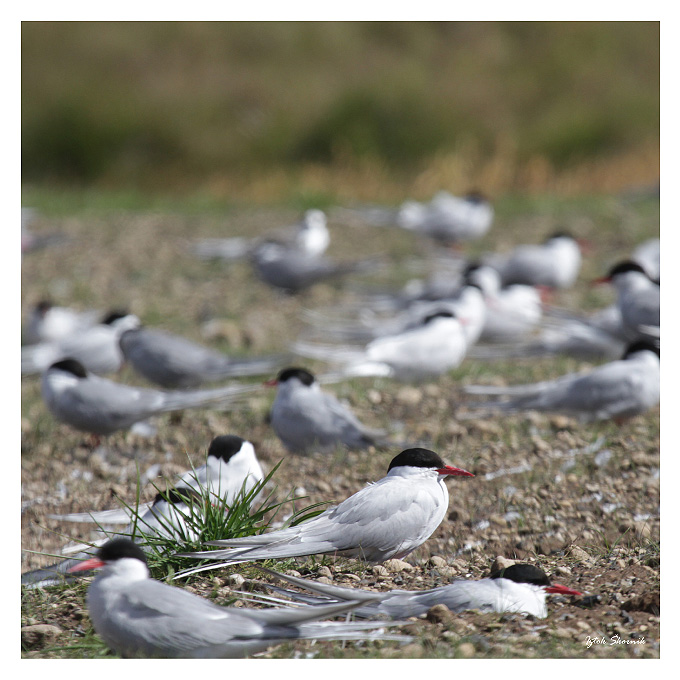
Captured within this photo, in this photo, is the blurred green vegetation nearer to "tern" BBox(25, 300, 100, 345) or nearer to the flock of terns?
the flock of terns

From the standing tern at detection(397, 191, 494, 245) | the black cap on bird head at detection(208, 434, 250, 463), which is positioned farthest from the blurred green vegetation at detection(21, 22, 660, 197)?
the black cap on bird head at detection(208, 434, 250, 463)

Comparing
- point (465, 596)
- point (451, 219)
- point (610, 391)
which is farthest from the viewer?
point (451, 219)

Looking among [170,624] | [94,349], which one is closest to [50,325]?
[94,349]

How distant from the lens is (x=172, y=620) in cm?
184

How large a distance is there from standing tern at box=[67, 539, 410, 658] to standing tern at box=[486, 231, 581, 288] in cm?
447

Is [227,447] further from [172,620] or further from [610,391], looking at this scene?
[610,391]

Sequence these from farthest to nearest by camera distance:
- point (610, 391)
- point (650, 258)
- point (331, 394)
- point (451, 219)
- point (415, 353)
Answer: point (451, 219) → point (650, 258) → point (415, 353) → point (331, 394) → point (610, 391)

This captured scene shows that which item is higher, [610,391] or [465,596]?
[610,391]

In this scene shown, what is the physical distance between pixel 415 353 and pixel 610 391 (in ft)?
3.28

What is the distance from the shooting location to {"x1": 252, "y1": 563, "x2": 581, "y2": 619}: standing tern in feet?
6.78

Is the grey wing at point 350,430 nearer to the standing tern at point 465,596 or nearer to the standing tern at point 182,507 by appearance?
the standing tern at point 182,507

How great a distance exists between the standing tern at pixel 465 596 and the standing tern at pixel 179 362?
2298 millimetres

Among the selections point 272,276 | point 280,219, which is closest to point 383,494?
point 272,276

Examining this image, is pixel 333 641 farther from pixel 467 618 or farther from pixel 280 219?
pixel 280 219
